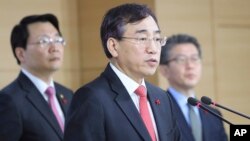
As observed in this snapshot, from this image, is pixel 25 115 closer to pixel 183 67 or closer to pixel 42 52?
pixel 42 52

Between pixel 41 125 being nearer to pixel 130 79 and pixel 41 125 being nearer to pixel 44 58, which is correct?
pixel 44 58

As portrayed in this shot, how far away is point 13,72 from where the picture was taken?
5621 mm

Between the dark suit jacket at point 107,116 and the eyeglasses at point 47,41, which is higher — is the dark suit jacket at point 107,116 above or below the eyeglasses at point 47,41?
below

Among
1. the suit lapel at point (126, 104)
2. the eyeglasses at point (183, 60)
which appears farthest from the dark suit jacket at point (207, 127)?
the suit lapel at point (126, 104)

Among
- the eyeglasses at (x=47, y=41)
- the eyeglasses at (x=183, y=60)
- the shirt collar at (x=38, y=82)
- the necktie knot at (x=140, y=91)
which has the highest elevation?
the eyeglasses at (x=47, y=41)

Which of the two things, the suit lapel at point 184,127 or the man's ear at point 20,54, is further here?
the man's ear at point 20,54

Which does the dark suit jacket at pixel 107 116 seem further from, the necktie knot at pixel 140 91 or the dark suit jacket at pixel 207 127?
the dark suit jacket at pixel 207 127

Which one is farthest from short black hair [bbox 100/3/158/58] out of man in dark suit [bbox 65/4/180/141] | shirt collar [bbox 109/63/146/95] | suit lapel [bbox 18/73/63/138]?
suit lapel [bbox 18/73/63/138]

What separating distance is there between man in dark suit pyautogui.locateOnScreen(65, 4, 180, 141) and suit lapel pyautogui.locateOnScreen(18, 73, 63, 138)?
126 cm

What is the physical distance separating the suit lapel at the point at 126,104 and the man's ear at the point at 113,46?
0.08 m

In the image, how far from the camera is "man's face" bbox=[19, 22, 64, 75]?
4.24 m

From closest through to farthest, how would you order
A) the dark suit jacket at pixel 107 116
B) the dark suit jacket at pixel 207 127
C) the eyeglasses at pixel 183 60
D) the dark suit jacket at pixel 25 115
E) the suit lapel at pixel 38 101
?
the dark suit jacket at pixel 107 116 < the dark suit jacket at pixel 25 115 < the dark suit jacket at pixel 207 127 < the suit lapel at pixel 38 101 < the eyeglasses at pixel 183 60

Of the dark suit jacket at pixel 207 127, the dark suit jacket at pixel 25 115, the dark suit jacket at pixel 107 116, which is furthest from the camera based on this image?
the dark suit jacket at pixel 207 127

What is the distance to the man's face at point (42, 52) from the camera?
13.9 feet
